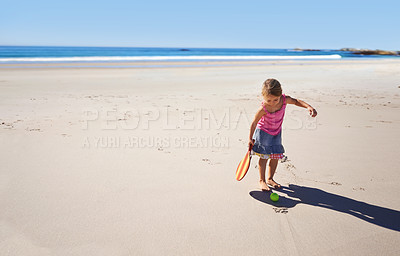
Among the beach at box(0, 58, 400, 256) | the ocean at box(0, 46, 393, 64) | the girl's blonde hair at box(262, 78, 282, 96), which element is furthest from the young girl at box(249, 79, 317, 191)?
the ocean at box(0, 46, 393, 64)

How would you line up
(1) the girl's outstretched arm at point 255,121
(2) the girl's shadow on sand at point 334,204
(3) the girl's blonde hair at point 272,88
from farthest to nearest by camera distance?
1. (1) the girl's outstretched arm at point 255,121
2. (3) the girl's blonde hair at point 272,88
3. (2) the girl's shadow on sand at point 334,204

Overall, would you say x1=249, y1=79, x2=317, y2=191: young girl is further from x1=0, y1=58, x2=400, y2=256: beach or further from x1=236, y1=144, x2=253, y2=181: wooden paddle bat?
x1=0, y1=58, x2=400, y2=256: beach

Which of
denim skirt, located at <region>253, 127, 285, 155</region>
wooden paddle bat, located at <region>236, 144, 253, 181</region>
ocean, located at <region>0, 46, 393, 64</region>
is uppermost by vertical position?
ocean, located at <region>0, 46, 393, 64</region>

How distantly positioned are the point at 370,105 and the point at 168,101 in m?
5.31

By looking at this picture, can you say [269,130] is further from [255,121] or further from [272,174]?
[272,174]

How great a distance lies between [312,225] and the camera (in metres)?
2.36

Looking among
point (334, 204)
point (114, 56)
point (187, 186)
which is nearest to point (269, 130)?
point (334, 204)

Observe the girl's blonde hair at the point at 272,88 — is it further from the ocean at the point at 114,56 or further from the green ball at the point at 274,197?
the ocean at the point at 114,56

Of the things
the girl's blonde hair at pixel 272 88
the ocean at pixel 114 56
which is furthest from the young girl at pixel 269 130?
the ocean at pixel 114 56

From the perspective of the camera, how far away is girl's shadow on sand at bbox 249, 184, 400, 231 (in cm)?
244

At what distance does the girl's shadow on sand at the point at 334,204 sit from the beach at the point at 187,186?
0.4 inches

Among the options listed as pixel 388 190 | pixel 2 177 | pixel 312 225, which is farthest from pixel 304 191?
pixel 2 177

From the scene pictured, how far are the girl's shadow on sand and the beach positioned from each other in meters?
0.01

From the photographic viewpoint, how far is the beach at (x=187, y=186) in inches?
84.0
